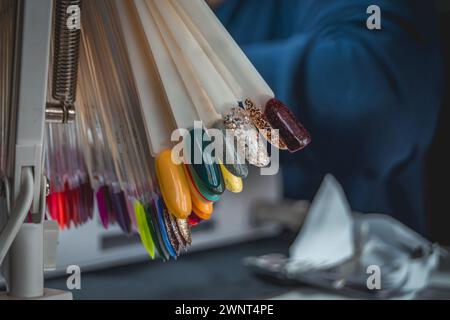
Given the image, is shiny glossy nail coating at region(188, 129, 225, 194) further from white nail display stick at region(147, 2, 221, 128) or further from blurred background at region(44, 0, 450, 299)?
blurred background at region(44, 0, 450, 299)

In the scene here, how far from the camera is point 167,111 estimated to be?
Answer: 0.50 metres

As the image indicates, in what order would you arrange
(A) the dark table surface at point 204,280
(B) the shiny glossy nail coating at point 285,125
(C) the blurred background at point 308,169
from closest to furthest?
(B) the shiny glossy nail coating at point 285,125 < (C) the blurred background at point 308,169 < (A) the dark table surface at point 204,280

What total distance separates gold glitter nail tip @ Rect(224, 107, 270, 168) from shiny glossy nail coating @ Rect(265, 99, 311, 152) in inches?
0.8

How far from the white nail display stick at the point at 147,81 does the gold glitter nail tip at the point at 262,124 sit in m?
0.09

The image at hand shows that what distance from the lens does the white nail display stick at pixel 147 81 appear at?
486 mm

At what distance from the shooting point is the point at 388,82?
38.9 inches

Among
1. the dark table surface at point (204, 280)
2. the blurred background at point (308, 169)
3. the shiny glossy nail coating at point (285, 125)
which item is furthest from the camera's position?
the dark table surface at point (204, 280)

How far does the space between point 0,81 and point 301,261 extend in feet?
2.74

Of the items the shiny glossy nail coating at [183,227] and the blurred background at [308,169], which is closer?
the shiny glossy nail coating at [183,227]

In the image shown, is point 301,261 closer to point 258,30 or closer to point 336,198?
point 336,198

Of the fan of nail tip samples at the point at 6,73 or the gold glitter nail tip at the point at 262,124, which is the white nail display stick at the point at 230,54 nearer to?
the gold glitter nail tip at the point at 262,124

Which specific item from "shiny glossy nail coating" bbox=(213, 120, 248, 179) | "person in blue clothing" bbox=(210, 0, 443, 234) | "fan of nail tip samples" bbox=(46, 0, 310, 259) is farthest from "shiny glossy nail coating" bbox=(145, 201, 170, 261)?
"person in blue clothing" bbox=(210, 0, 443, 234)

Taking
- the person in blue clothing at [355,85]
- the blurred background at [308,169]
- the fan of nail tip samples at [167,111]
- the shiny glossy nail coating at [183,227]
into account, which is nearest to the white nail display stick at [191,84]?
the fan of nail tip samples at [167,111]

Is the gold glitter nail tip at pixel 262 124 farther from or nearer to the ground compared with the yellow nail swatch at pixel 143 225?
farther from the ground
